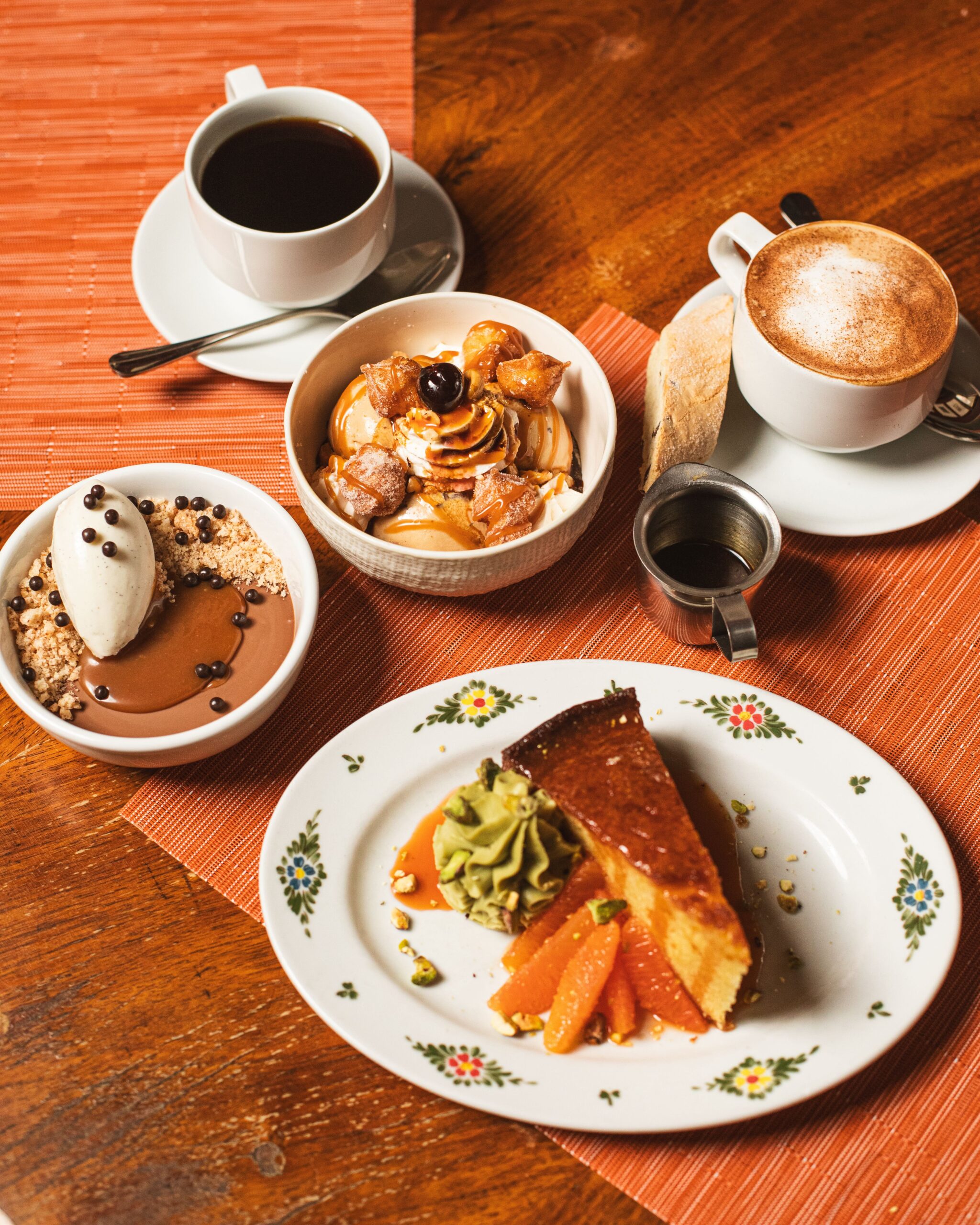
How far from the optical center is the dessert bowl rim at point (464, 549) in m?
1.52

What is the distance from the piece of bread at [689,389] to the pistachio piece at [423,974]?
828 mm

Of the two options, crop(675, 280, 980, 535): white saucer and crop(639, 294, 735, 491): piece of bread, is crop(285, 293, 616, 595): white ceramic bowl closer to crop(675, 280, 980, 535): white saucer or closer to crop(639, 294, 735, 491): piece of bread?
crop(639, 294, 735, 491): piece of bread

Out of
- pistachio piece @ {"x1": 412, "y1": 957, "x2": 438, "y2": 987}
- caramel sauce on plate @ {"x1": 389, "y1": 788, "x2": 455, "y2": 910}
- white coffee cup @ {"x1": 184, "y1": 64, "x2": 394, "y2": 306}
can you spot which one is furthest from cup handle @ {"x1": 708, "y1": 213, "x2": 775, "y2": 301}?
pistachio piece @ {"x1": 412, "y1": 957, "x2": 438, "y2": 987}

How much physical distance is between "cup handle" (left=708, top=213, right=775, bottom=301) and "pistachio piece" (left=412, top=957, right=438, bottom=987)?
1.19 m

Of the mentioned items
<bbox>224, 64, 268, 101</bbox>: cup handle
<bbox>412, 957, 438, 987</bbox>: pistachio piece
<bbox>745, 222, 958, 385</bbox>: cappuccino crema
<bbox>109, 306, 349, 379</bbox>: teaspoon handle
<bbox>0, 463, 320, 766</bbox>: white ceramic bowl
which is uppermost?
<bbox>224, 64, 268, 101</bbox>: cup handle

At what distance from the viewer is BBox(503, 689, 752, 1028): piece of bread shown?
53.9 inches

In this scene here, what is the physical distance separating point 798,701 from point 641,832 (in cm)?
40

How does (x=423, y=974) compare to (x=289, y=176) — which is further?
(x=289, y=176)

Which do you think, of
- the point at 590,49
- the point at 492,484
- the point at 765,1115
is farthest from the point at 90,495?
the point at 590,49

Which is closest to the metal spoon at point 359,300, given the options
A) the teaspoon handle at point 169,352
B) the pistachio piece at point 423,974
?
the teaspoon handle at point 169,352

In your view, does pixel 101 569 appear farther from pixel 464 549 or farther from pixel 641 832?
pixel 641 832

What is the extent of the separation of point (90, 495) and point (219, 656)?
306 millimetres

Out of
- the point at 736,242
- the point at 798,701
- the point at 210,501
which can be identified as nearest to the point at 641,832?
the point at 798,701

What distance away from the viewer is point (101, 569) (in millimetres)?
1517
